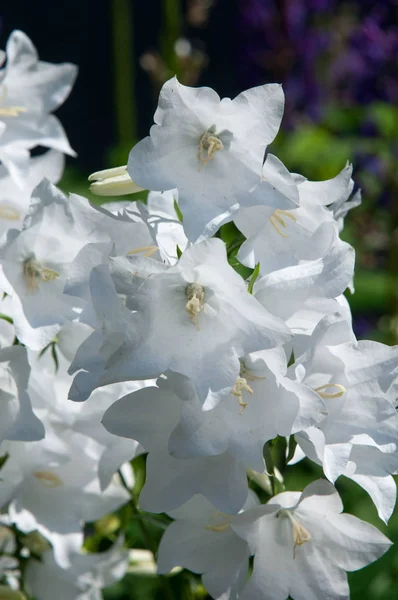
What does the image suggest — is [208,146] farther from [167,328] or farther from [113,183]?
[167,328]

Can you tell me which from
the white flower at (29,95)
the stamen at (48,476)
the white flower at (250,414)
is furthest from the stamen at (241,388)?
the white flower at (29,95)

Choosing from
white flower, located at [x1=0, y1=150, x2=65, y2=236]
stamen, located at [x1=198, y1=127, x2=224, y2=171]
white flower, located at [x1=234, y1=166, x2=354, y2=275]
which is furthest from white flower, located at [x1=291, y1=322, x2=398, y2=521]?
white flower, located at [x1=0, y1=150, x2=65, y2=236]

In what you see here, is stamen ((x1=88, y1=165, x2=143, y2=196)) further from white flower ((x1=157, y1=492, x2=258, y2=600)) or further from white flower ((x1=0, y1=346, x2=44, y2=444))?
white flower ((x1=157, y1=492, x2=258, y2=600))

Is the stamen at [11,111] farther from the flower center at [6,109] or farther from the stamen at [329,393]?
the stamen at [329,393]

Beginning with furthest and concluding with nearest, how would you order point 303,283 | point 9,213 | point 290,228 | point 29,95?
point 29,95
point 9,213
point 290,228
point 303,283

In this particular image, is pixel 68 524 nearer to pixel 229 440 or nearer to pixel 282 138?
pixel 229 440

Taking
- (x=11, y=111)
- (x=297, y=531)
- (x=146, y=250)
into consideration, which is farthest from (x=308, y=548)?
(x=11, y=111)

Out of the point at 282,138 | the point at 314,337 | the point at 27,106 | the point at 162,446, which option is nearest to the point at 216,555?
the point at 162,446
